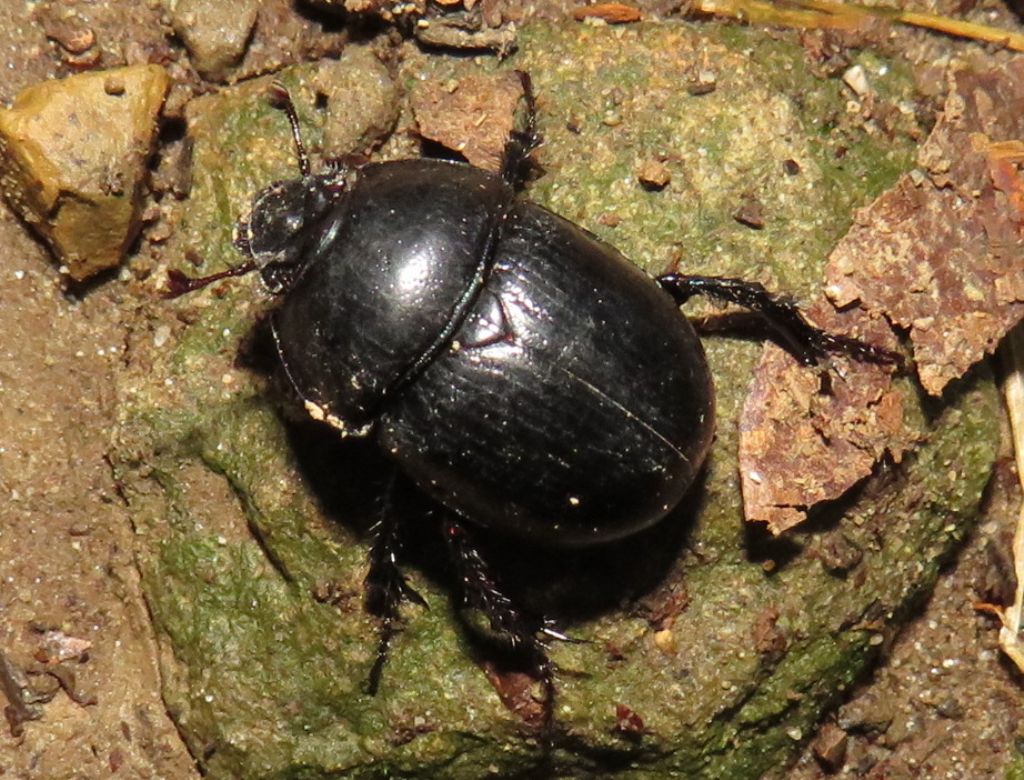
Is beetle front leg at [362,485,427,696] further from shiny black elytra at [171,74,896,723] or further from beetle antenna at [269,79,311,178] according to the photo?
beetle antenna at [269,79,311,178]

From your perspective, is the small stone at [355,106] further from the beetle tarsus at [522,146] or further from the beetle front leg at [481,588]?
the beetle front leg at [481,588]

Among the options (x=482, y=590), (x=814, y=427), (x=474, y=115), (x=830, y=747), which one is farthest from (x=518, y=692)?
(x=474, y=115)

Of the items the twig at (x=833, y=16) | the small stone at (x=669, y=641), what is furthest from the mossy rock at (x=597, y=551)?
the twig at (x=833, y=16)

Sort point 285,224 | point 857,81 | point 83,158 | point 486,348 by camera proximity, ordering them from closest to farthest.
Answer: point 486,348 < point 285,224 < point 83,158 < point 857,81

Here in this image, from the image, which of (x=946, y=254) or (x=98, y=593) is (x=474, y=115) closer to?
(x=946, y=254)

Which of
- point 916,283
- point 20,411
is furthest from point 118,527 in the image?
point 916,283

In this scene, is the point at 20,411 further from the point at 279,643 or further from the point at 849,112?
the point at 849,112
